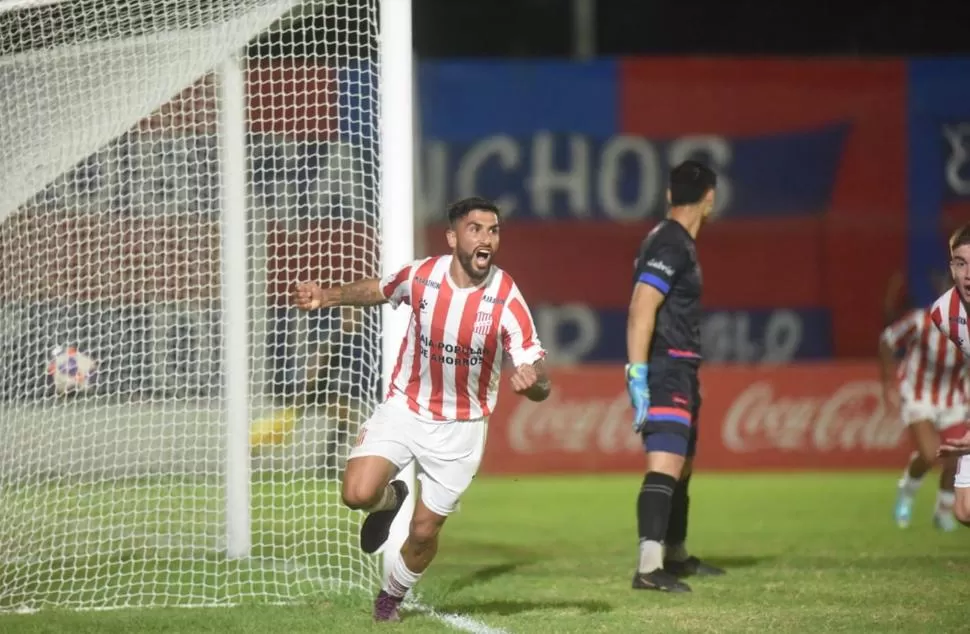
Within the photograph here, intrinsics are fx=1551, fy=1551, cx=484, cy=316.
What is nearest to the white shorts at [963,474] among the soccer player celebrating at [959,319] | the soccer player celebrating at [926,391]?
the soccer player celebrating at [959,319]

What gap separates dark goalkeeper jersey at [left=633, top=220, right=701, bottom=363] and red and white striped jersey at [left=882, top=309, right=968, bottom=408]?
3.11 meters

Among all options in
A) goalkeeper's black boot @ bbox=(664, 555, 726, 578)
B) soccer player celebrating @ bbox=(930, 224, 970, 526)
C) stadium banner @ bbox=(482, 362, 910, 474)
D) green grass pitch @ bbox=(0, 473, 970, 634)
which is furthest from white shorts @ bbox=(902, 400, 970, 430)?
stadium banner @ bbox=(482, 362, 910, 474)

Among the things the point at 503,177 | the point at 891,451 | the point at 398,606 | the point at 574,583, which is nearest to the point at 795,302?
the point at 891,451

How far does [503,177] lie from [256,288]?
758 cm

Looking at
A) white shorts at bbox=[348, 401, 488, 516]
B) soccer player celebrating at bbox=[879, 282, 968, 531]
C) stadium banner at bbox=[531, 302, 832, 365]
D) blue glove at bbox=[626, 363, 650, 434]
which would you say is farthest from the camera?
stadium banner at bbox=[531, 302, 832, 365]

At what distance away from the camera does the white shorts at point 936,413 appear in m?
10.1

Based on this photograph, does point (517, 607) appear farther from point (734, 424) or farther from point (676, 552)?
point (734, 424)

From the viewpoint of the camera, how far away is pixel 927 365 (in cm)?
1013

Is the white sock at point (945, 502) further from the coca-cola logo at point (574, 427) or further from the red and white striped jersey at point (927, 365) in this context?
the coca-cola logo at point (574, 427)

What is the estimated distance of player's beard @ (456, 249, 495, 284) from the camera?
627 centimetres

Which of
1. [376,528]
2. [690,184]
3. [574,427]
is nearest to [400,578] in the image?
[376,528]

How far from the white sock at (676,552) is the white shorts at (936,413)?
283 cm

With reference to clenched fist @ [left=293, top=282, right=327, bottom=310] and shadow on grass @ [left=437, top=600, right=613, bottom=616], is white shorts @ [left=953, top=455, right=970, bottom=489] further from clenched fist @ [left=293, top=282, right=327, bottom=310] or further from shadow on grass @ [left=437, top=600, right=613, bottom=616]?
clenched fist @ [left=293, top=282, right=327, bottom=310]

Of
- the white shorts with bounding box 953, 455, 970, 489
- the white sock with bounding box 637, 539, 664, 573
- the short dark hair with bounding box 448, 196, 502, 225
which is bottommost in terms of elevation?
the white sock with bounding box 637, 539, 664, 573
